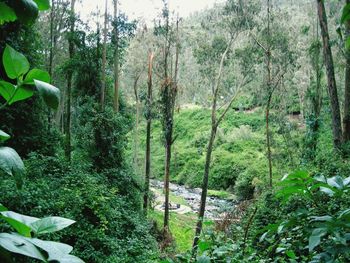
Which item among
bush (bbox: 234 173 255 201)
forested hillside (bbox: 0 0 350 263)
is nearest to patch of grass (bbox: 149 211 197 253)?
forested hillside (bbox: 0 0 350 263)

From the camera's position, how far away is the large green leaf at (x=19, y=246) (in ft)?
1.58

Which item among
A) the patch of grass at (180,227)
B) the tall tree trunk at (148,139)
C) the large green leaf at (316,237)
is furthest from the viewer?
the tall tree trunk at (148,139)

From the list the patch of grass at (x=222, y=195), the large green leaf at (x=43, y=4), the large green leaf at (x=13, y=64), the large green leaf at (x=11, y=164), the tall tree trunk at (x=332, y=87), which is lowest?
the patch of grass at (x=222, y=195)

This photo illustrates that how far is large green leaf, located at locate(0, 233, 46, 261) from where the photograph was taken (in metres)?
0.48

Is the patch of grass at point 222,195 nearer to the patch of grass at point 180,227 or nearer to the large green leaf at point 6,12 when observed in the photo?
the patch of grass at point 180,227

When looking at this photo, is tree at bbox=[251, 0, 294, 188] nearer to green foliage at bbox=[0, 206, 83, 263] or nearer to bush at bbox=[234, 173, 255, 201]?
bush at bbox=[234, 173, 255, 201]

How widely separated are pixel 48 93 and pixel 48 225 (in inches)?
9.5

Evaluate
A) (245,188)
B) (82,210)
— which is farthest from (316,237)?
(245,188)

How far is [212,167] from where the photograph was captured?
101 ft

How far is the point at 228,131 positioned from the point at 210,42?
20268 mm

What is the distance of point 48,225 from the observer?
1.87 feet

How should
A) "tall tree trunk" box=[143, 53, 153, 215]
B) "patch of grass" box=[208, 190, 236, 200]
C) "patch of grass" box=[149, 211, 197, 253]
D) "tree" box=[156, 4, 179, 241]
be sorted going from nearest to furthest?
"tree" box=[156, 4, 179, 241] < "patch of grass" box=[149, 211, 197, 253] < "tall tree trunk" box=[143, 53, 153, 215] < "patch of grass" box=[208, 190, 236, 200]

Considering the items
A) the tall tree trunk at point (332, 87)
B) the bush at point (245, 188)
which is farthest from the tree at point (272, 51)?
the tall tree trunk at point (332, 87)

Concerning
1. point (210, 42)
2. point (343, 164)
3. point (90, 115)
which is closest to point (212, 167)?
point (210, 42)
